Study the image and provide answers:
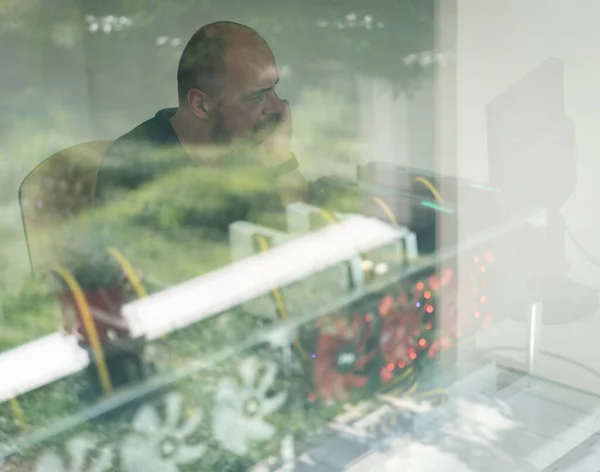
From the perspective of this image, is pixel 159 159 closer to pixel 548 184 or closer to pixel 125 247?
pixel 125 247

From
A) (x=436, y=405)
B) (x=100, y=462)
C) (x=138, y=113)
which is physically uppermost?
(x=138, y=113)

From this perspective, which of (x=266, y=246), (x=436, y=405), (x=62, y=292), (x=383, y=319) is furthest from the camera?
(x=436, y=405)

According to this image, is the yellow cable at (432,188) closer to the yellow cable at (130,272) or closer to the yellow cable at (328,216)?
the yellow cable at (328,216)


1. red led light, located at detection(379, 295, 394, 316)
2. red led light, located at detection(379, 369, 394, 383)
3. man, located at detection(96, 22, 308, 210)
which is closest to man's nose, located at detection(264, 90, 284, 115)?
man, located at detection(96, 22, 308, 210)

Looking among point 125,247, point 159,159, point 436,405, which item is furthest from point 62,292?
point 436,405

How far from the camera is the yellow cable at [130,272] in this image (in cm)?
81

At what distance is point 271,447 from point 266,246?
0.30m

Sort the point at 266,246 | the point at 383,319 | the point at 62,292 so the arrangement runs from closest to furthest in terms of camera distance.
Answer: the point at 62,292 → the point at 266,246 → the point at 383,319

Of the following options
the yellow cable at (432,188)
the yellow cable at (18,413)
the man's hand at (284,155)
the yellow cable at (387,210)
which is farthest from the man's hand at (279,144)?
the yellow cable at (18,413)

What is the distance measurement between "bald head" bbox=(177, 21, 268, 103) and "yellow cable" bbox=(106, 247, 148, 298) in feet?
0.69

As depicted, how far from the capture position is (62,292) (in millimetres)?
776

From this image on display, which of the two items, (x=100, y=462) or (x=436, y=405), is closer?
(x=100, y=462)

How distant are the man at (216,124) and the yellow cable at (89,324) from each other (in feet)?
0.32

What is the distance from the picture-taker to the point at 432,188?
119 cm
